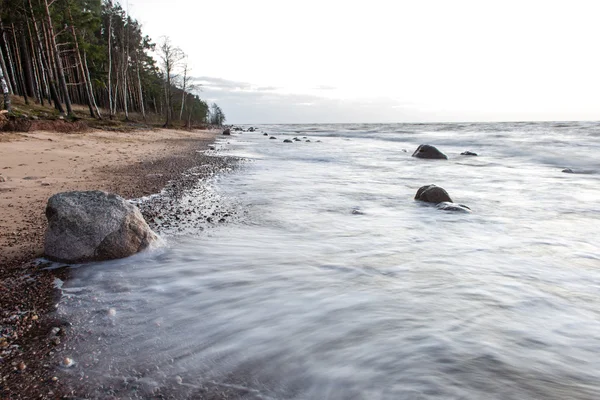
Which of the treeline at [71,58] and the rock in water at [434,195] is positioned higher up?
the treeline at [71,58]

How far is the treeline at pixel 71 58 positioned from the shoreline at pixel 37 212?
7.06m

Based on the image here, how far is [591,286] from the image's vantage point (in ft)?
10.6

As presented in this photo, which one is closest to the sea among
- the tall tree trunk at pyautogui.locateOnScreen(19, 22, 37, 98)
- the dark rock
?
the dark rock

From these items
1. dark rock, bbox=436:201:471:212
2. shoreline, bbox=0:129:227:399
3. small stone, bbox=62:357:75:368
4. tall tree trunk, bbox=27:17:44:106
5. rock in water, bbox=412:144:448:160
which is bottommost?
rock in water, bbox=412:144:448:160

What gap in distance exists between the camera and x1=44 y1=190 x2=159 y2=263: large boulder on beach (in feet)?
10.1

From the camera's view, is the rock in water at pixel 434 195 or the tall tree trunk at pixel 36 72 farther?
the tall tree trunk at pixel 36 72

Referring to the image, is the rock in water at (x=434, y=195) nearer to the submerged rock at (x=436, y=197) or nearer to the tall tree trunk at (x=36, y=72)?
the submerged rock at (x=436, y=197)

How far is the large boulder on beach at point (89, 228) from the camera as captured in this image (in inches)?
121

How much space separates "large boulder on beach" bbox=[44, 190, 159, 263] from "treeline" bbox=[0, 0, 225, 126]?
44.2ft

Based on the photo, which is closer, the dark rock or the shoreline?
the shoreline

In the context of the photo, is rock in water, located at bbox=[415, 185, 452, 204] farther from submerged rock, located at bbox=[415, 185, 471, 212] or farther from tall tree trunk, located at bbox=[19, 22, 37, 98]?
tall tree trunk, located at bbox=[19, 22, 37, 98]

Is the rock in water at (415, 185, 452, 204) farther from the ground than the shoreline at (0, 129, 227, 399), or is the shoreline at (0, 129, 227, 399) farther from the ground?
the shoreline at (0, 129, 227, 399)

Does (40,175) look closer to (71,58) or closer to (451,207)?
(451,207)

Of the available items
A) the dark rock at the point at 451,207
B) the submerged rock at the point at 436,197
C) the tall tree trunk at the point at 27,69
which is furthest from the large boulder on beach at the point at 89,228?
the tall tree trunk at the point at 27,69
